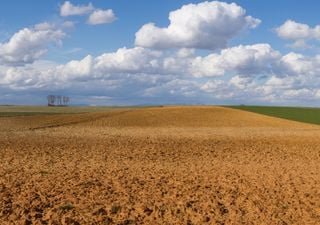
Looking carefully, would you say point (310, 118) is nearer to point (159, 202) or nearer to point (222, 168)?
point (222, 168)

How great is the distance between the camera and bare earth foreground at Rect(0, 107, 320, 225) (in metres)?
13.5

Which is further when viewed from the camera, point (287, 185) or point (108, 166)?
point (108, 166)

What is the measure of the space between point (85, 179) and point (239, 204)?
6401mm

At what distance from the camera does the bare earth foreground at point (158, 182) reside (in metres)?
13.5

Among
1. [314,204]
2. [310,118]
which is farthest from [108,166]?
[310,118]

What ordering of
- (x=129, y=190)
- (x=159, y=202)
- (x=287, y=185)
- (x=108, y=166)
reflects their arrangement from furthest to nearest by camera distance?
(x=108, y=166) → (x=287, y=185) → (x=129, y=190) → (x=159, y=202)

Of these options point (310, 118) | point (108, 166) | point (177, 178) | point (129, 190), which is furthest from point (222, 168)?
point (310, 118)

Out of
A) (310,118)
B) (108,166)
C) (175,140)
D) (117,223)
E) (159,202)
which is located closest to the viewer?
(117,223)

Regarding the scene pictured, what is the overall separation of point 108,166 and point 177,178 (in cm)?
434

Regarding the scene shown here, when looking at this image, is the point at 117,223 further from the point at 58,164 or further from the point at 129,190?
the point at 58,164

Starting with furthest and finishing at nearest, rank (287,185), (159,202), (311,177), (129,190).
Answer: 1. (311,177)
2. (287,185)
3. (129,190)
4. (159,202)

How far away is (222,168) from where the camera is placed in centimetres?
2202

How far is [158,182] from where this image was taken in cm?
1794

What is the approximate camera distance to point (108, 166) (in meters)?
21.9
